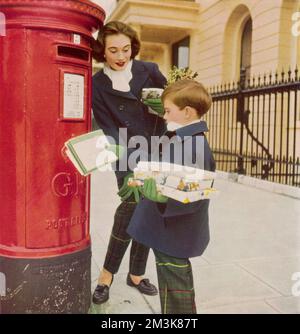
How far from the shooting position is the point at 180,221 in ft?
6.88

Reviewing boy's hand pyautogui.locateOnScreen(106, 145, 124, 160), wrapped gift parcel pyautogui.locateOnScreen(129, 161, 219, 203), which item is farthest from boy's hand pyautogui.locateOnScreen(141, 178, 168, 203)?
boy's hand pyautogui.locateOnScreen(106, 145, 124, 160)

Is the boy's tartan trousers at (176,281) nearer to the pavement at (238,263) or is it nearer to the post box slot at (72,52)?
the pavement at (238,263)

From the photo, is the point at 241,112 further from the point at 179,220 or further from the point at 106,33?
the point at 179,220

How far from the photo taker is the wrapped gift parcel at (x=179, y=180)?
1889 mm

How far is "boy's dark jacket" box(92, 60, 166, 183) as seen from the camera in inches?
105

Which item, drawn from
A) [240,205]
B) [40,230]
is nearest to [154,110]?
[40,230]

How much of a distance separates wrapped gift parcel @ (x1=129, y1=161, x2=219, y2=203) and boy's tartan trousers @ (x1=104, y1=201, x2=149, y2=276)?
2.81ft

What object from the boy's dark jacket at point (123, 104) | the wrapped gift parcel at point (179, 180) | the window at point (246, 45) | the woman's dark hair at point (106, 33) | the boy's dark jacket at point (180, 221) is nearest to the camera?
the wrapped gift parcel at point (179, 180)

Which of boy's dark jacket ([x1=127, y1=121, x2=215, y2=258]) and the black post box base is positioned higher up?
boy's dark jacket ([x1=127, y1=121, x2=215, y2=258])

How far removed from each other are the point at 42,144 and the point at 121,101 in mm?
672

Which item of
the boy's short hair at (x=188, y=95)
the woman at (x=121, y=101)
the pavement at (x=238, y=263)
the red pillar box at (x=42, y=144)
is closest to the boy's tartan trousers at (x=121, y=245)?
the woman at (x=121, y=101)

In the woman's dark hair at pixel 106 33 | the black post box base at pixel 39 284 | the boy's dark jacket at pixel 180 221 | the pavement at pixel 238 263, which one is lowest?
the pavement at pixel 238 263

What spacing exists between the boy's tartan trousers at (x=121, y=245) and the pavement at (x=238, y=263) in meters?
0.20

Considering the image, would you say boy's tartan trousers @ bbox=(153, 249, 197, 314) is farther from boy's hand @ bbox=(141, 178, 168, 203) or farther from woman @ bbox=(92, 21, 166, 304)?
woman @ bbox=(92, 21, 166, 304)
